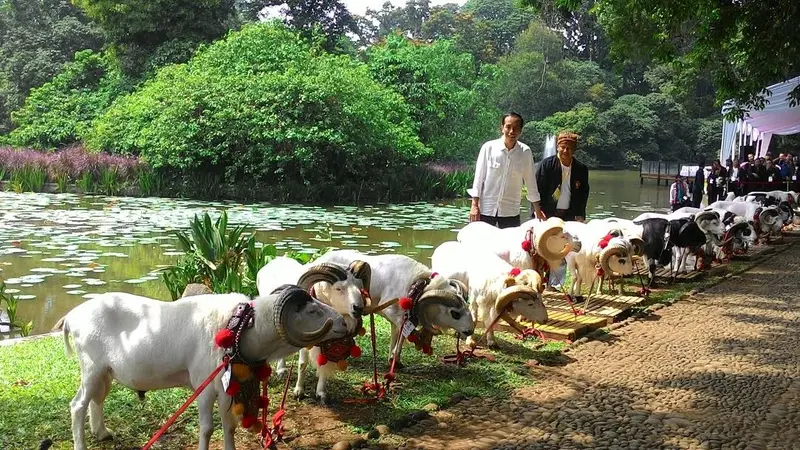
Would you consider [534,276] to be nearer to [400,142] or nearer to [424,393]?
[424,393]

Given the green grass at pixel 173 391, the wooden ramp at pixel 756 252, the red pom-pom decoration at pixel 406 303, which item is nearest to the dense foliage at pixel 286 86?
the wooden ramp at pixel 756 252

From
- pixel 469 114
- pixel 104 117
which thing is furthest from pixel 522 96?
pixel 104 117

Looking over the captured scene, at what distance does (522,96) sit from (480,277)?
52371 millimetres

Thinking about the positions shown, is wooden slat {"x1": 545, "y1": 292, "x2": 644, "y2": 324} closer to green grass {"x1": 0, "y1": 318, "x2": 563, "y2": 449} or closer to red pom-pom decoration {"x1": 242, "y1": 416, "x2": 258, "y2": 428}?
green grass {"x1": 0, "y1": 318, "x2": 563, "y2": 449}

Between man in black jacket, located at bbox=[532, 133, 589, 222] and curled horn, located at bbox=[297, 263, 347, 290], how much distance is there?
4271 mm

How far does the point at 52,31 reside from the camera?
3488cm

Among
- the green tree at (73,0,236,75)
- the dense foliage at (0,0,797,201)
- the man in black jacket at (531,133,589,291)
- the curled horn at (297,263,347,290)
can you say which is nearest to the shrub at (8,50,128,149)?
the dense foliage at (0,0,797,201)

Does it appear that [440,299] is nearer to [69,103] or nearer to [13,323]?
[13,323]

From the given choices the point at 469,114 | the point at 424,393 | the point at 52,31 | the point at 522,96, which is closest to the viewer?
the point at 424,393

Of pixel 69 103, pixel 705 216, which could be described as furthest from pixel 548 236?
pixel 69 103

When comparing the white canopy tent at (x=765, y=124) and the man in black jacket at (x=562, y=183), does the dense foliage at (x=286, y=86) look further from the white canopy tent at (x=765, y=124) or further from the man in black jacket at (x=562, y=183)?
the man in black jacket at (x=562, y=183)

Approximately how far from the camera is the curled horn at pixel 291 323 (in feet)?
11.2

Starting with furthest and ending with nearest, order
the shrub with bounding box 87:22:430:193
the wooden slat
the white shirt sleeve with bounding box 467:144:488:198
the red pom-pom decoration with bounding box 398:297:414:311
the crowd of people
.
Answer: the shrub with bounding box 87:22:430:193
the crowd of people
the wooden slat
the white shirt sleeve with bounding box 467:144:488:198
the red pom-pom decoration with bounding box 398:297:414:311

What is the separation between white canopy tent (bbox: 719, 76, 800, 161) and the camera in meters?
19.5
